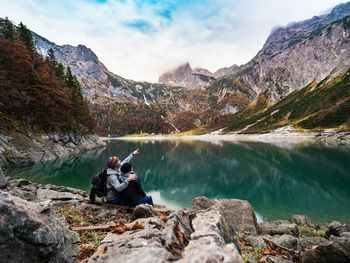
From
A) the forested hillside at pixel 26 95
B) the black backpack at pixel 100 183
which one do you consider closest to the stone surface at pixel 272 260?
the black backpack at pixel 100 183

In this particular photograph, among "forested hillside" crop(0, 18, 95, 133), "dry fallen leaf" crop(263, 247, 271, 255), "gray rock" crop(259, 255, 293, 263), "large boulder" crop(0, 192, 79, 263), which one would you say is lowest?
"dry fallen leaf" crop(263, 247, 271, 255)

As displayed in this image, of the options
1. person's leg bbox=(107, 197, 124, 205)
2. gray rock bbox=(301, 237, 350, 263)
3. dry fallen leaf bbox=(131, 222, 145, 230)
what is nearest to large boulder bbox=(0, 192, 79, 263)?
dry fallen leaf bbox=(131, 222, 145, 230)

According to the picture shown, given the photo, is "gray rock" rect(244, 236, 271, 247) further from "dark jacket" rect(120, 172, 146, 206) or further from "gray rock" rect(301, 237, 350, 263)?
"dark jacket" rect(120, 172, 146, 206)

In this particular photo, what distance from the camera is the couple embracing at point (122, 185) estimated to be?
13.9m

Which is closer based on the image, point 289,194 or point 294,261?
point 294,261

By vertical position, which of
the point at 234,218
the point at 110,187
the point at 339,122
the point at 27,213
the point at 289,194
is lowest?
Answer: the point at 289,194

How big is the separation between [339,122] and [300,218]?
6240 inches

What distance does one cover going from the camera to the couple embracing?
546 inches

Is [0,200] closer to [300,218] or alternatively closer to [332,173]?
[300,218]

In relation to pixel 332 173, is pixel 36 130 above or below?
above

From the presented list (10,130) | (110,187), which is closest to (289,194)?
(110,187)

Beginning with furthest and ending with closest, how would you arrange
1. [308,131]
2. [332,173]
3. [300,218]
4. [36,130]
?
[308,131] < [36,130] < [332,173] < [300,218]

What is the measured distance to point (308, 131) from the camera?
6668 inches

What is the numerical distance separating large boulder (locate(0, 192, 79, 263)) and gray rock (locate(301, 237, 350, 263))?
296 inches
